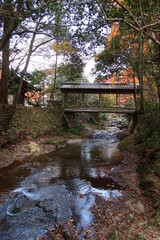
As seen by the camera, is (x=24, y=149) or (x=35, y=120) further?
(x=35, y=120)

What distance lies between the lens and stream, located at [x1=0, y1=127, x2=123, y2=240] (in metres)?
3.76

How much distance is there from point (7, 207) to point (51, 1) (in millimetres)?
→ 6989

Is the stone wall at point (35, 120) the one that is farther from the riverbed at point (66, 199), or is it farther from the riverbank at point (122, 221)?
the riverbank at point (122, 221)

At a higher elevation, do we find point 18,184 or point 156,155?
point 156,155

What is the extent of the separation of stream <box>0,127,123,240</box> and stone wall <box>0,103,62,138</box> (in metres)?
3.53

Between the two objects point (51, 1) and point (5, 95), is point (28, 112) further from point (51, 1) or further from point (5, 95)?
point (51, 1)

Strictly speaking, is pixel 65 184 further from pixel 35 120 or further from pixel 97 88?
pixel 97 88

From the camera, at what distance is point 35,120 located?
1347 cm

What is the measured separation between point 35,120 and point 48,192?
348 inches

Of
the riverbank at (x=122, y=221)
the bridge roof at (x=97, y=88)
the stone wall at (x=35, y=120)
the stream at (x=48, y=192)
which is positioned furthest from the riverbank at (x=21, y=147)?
the bridge roof at (x=97, y=88)

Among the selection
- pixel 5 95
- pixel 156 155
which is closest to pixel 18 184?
pixel 156 155

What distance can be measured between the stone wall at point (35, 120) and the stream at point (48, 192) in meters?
3.53

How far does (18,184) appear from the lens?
19.3ft

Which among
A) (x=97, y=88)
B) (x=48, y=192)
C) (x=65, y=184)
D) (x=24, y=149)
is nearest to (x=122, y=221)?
(x=48, y=192)
